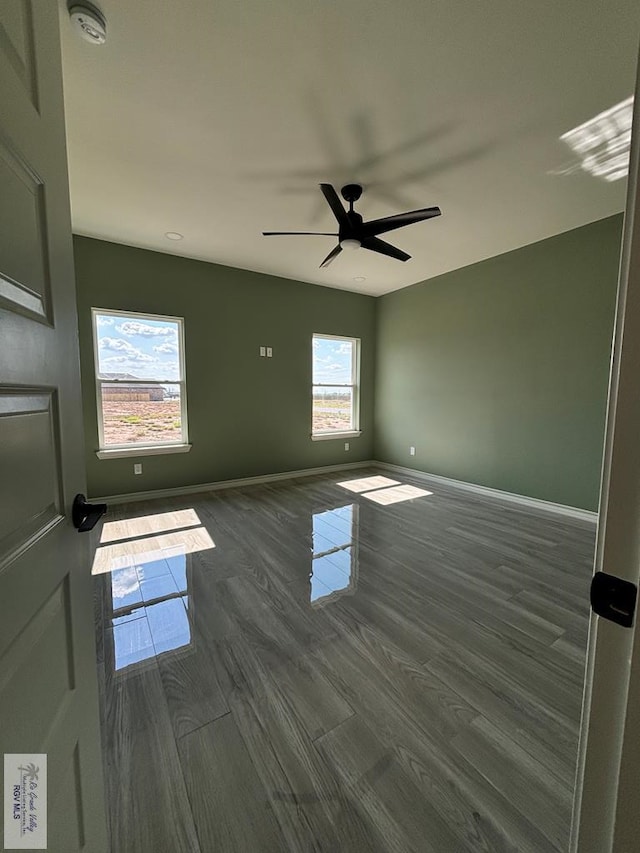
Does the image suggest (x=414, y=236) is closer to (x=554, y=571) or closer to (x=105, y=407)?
(x=554, y=571)

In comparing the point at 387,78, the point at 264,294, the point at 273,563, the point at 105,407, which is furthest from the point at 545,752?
the point at 264,294

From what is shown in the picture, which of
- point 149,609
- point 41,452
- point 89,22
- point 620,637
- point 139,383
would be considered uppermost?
point 89,22

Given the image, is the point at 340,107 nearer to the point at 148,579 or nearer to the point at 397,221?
the point at 397,221

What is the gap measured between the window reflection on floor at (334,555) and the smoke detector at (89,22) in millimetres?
3142

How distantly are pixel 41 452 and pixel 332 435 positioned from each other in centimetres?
491

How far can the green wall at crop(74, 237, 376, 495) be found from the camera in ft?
12.3

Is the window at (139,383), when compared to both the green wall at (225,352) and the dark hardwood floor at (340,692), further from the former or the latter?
the dark hardwood floor at (340,692)

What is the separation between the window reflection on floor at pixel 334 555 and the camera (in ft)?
7.23

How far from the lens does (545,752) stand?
47.8 inches

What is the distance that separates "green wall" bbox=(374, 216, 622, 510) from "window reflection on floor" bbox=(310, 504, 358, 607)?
2.01 meters

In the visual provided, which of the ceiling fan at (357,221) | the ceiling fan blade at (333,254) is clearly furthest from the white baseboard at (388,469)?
the ceiling fan at (357,221)

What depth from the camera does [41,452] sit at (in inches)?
26.1
